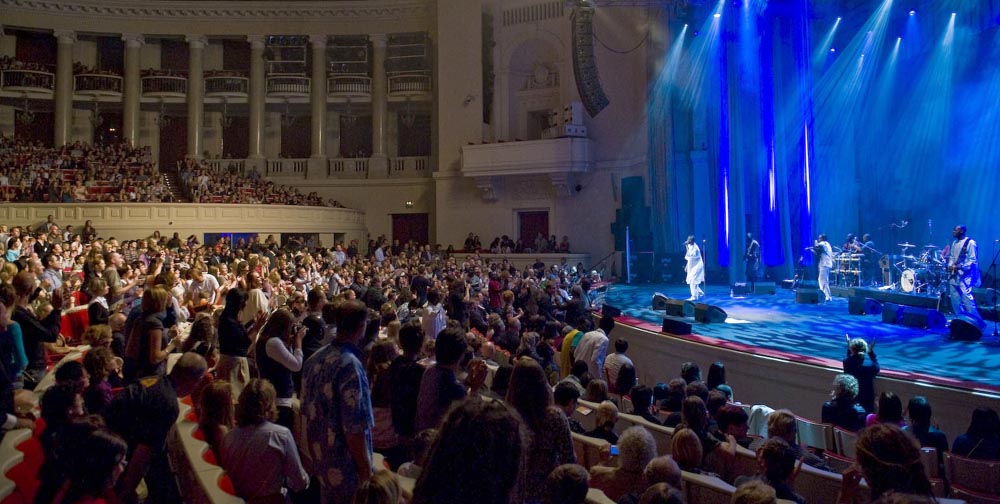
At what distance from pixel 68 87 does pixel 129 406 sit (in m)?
26.7

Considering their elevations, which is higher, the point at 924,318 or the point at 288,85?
the point at 288,85

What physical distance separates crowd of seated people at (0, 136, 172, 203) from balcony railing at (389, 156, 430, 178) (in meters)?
8.59

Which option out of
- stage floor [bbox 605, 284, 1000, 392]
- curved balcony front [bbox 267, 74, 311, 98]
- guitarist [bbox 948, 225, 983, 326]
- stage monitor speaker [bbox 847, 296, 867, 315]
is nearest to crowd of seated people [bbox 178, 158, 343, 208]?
curved balcony front [bbox 267, 74, 311, 98]

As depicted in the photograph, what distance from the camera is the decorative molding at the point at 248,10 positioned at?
25.0 metres

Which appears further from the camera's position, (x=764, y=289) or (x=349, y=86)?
(x=349, y=86)

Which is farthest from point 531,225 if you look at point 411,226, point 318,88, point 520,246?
point 318,88

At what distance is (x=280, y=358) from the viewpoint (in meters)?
3.98

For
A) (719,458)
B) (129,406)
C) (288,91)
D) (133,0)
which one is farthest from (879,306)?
(133,0)

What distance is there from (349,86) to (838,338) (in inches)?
843

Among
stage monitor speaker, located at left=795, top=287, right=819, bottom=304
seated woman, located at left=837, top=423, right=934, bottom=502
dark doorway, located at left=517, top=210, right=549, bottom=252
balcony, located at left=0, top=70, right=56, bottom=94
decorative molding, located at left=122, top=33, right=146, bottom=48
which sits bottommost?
stage monitor speaker, located at left=795, top=287, right=819, bottom=304

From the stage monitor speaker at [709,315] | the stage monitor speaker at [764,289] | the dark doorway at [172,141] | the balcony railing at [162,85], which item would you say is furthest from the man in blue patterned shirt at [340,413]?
the dark doorway at [172,141]

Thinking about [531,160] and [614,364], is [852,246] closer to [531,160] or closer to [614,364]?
[531,160]

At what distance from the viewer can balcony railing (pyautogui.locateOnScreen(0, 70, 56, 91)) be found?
78.4 ft

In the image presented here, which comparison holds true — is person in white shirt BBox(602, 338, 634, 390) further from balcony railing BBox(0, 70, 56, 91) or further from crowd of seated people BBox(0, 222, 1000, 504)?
balcony railing BBox(0, 70, 56, 91)
